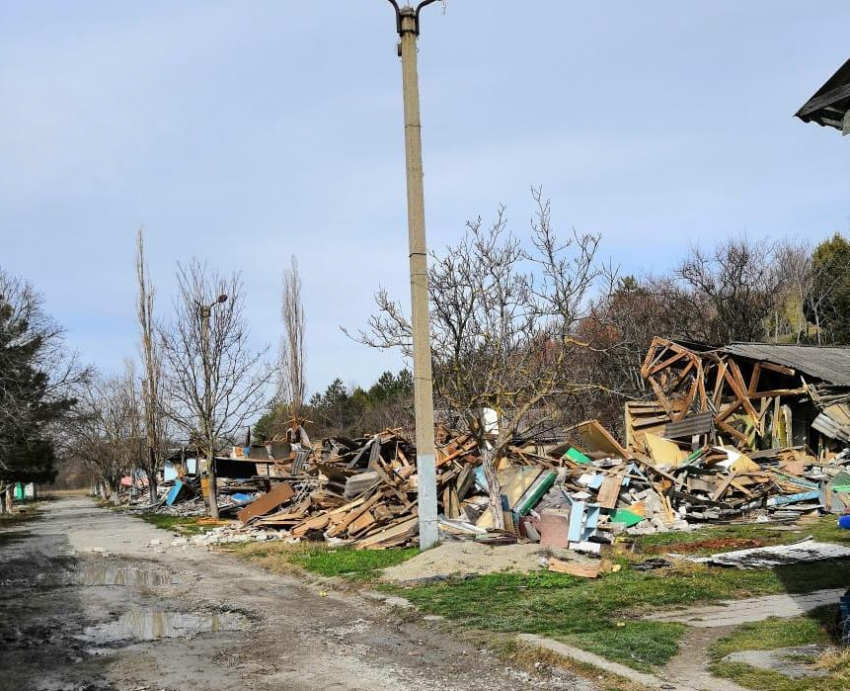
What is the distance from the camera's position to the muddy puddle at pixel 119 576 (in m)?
12.7

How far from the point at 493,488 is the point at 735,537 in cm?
438

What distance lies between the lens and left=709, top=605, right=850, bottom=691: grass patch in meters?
5.46

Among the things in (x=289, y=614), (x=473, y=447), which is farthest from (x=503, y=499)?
(x=289, y=614)

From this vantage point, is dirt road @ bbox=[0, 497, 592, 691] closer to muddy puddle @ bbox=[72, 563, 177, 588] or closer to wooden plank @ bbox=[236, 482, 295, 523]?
muddy puddle @ bbox=[72, 563, 177, 588]

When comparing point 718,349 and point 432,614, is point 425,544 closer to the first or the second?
point 432,614

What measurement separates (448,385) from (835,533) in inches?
277

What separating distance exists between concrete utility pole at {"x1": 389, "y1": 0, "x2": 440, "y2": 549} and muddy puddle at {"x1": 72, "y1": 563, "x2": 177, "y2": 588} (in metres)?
4.18

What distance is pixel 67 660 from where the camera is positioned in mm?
7258

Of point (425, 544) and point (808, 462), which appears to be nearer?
point (425, 544)

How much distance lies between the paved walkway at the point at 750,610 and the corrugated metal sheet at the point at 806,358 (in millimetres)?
14194

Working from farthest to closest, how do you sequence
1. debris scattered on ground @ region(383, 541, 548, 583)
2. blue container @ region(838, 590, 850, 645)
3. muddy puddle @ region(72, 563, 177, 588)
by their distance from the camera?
muddy puddle @ region(72, 563, 177, 588) → debris scattered on ground @ region(383, 541, 548, 583) → blue container @ region(838, 590, 850, 645)

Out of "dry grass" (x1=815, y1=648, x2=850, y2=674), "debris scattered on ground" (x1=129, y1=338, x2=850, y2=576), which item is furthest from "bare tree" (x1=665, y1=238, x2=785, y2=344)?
"dry grass" (x1=815, y1=648, x2=850, y2=674)

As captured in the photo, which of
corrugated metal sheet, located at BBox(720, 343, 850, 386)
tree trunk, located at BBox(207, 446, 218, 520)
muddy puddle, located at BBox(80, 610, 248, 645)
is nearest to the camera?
muddy puddle, located at BBox(80, 610, 248, 645)

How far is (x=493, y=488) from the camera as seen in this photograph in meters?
14.2
